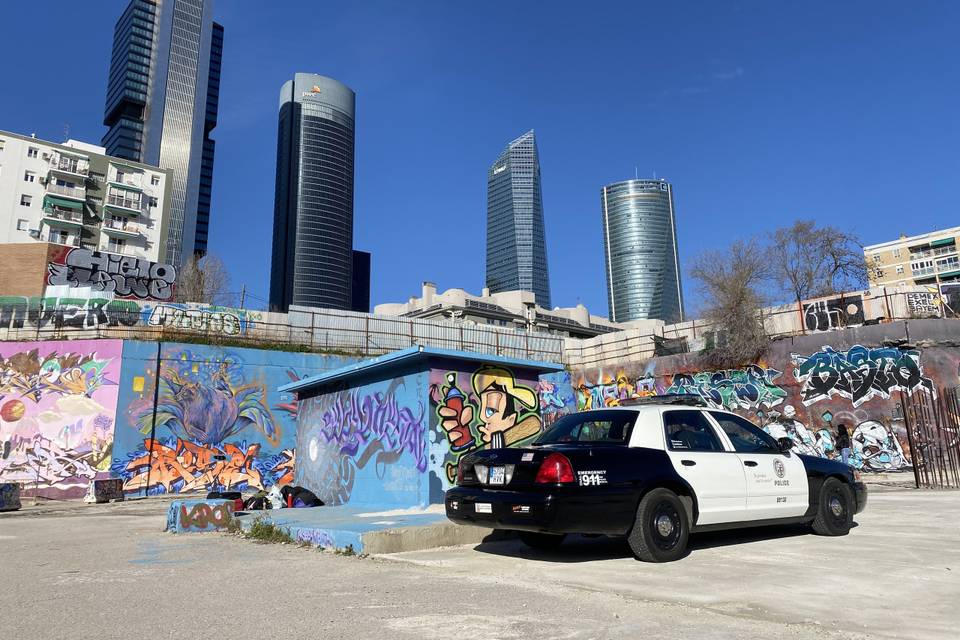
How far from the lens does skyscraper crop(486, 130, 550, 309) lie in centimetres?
17625

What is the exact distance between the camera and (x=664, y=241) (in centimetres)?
18738

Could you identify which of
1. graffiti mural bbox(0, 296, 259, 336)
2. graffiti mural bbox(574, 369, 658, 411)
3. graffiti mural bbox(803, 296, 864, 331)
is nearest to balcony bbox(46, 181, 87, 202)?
graffiti mural bbox(0, 296, 259, 336)

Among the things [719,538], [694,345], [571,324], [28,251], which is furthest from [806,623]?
[571,324]

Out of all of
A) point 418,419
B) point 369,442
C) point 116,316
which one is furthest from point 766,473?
point 116,316

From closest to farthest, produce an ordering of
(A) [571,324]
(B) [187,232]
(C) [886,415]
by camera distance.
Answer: (C) [886,415] < (A) [571,324] < (B) [187,232]

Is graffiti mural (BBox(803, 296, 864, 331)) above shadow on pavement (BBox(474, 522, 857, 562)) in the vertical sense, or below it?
above

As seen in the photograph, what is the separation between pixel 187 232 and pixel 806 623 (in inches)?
4848

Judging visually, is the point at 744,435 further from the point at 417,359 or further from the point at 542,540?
the point at 417,359

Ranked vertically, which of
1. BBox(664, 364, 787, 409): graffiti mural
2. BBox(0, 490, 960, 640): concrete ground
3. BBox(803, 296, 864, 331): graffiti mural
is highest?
BBox(803, 296, 864, 331): graffiti mural

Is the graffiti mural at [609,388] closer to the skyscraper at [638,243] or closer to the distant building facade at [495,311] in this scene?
the distant building facade at [495,311]

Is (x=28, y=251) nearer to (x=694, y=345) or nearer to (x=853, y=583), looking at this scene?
(x=694, y=345)

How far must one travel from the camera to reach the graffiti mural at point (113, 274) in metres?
34.4

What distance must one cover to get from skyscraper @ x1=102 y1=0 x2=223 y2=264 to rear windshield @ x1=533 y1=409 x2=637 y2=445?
111959 millimetres

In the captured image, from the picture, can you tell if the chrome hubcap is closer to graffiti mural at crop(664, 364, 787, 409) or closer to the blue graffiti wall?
the blue graffiti wall
